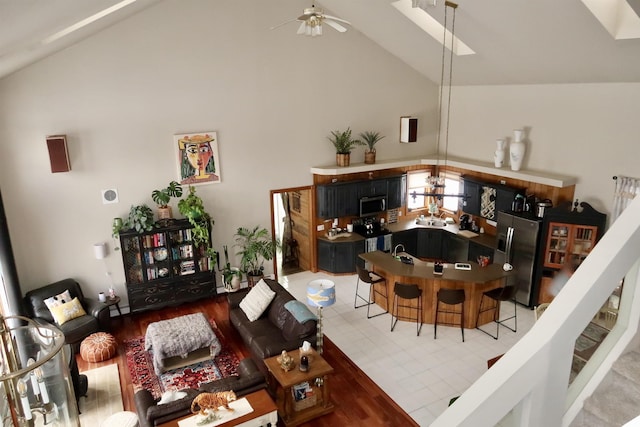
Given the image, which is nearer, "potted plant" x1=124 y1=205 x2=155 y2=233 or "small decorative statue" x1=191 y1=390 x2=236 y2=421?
"small decorative statue" x1=191 y1=390 x2=236 y2=421

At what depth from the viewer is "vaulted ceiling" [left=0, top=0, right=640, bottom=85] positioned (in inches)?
199

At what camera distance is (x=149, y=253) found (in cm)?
864

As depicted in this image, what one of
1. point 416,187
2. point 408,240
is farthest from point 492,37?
point 408,240

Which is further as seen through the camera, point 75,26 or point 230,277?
point 230,277

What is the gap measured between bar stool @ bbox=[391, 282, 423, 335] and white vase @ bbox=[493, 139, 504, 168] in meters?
3.60

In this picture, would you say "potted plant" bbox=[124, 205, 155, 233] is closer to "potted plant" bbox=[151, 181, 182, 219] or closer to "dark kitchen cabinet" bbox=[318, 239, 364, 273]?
"potted plant" bbox=[151, 181, 182, 219]

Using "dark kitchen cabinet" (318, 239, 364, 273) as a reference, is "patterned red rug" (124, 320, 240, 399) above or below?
below

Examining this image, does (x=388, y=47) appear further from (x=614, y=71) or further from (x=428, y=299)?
(x=428, y=299)

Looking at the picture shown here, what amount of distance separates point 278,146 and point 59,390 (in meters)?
7.80

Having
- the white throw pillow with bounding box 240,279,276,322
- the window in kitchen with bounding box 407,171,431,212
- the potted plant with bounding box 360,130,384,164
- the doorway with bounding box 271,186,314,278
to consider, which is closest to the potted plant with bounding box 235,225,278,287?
the doorway with bounding box 271,186,314,278

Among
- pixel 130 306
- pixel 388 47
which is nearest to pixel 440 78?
pixel 388 47

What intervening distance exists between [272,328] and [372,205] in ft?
14.9

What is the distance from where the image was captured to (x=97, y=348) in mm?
7391

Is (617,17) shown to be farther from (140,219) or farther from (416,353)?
(140,219)
